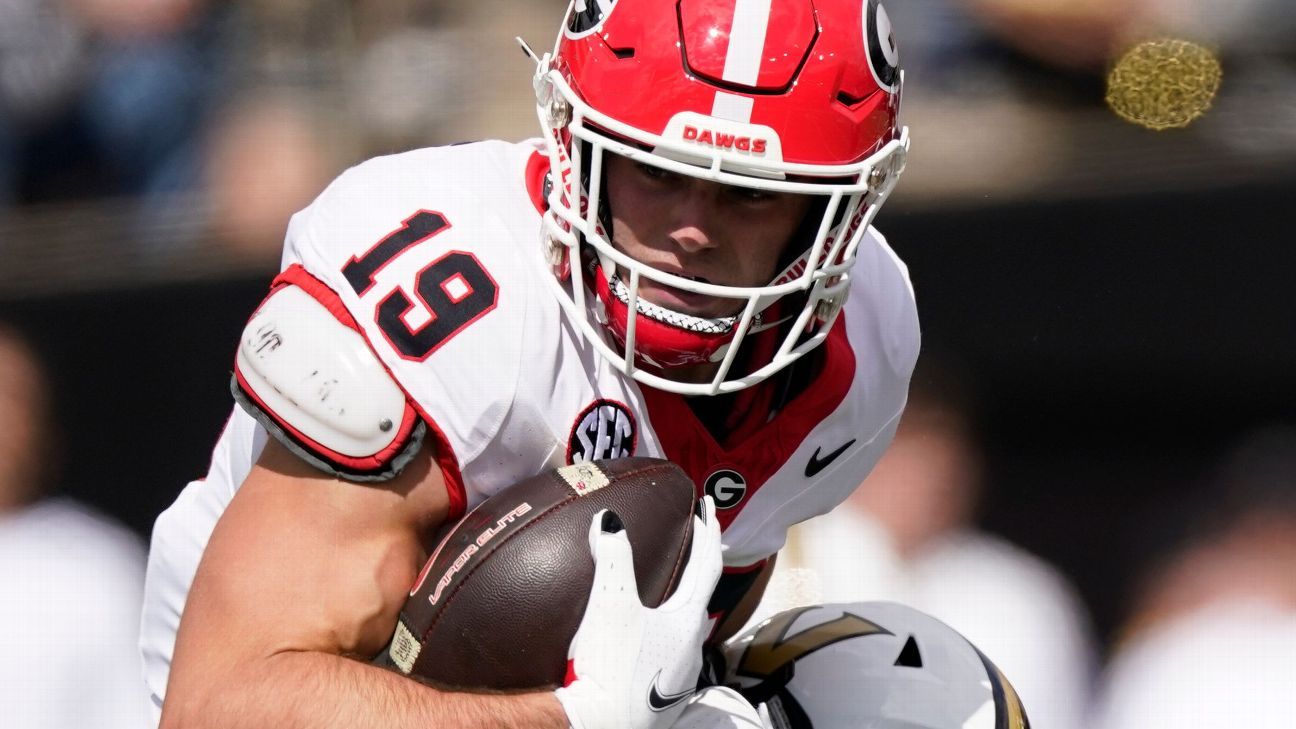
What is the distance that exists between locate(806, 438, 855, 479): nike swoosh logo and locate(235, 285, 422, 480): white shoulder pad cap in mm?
576

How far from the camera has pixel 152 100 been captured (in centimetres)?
287

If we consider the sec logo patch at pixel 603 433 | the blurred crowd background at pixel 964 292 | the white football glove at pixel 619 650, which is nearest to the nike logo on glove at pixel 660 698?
the white football glove at pixel 619 650

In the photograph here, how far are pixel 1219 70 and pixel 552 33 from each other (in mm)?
1398

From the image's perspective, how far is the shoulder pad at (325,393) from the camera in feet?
4.96

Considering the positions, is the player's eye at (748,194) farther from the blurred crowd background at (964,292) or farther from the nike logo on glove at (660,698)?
the blurred crowd background at (964,292)

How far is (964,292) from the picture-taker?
2.95m

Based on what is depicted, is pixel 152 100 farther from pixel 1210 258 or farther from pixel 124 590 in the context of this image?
pixel 1210 258

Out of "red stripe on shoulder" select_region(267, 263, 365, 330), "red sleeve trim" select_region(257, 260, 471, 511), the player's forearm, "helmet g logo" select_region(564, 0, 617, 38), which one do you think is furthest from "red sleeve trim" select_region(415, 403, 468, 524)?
"helmet g logo" select_region(564, 0, 617, 38)

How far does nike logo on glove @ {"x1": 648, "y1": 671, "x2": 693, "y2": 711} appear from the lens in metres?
1.47

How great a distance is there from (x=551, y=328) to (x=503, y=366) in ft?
0.28

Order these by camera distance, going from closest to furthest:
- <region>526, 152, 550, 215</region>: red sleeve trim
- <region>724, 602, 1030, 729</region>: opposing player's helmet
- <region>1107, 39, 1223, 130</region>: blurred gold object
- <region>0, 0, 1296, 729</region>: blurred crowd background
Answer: <region>526, 152, 550, 215</region>: red sleeve trim, <region>724, 602, 1030, 729</region>: opposing player's helmet, <region>0, 0, 1296, 729</region>: blurred crowd background, <region>1107, 39, 1223, 130</region>: blurred gold object

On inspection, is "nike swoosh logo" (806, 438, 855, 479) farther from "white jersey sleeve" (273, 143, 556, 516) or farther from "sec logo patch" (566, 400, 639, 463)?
"white jersey sleeve" (273, 143, 556, 516)

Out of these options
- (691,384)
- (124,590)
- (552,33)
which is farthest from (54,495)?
(691,384)

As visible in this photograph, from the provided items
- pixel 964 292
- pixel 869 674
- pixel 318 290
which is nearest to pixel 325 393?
pixel 318 290
